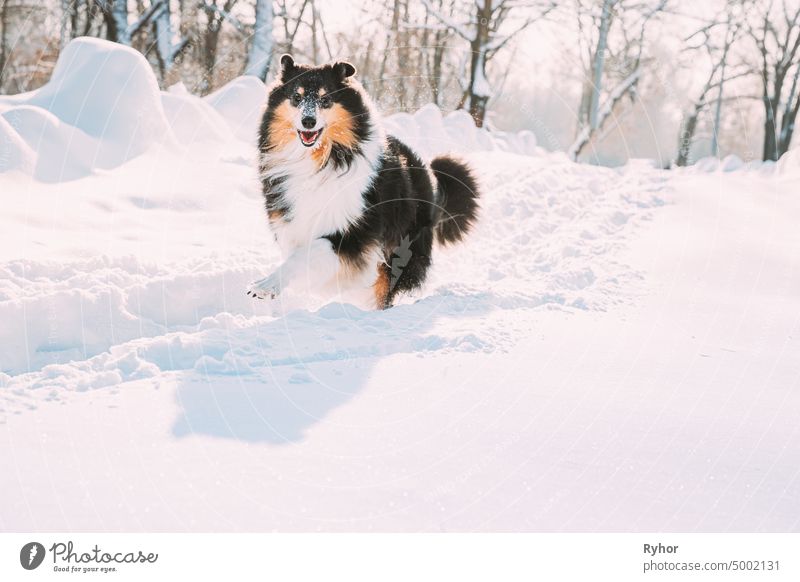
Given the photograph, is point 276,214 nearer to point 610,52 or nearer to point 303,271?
point 303,271

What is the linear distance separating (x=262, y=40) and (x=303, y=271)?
8662 mm

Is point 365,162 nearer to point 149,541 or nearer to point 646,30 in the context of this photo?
point 149,541

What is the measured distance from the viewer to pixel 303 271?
461cm

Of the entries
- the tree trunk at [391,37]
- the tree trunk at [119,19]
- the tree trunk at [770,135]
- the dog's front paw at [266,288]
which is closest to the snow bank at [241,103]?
the tree trunk at [391,37]

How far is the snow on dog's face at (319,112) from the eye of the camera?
466 cm

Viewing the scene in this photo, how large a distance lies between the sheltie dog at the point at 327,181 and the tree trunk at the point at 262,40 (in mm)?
7101

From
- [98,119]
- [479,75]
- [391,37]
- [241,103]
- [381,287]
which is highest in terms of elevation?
[391,37]

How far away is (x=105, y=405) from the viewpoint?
2816mm

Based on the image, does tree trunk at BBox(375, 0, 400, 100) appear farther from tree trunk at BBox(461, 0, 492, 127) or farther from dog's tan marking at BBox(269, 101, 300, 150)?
dog's tan marking at BBox(269, 101, 300, 150)

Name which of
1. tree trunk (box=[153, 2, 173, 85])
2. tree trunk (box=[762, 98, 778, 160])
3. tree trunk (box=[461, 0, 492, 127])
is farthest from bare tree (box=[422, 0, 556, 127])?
tree trunk (box=[762, 98, 778, 160])

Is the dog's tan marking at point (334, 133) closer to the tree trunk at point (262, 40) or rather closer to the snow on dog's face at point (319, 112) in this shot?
the snow on dog's face at point (319, 112)

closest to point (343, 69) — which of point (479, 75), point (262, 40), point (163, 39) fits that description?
point (262, 40)

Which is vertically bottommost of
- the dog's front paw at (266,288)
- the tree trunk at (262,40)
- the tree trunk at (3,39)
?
the dog's front paw at (266,288)

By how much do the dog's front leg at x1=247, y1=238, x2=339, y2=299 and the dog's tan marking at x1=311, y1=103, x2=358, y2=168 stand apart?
21.7 inches
